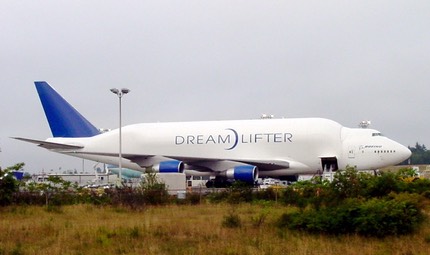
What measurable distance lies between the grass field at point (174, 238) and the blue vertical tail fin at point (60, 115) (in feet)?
93.8

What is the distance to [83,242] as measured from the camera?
13758mm

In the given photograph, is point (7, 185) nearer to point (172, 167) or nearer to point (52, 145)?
point (172, 167)

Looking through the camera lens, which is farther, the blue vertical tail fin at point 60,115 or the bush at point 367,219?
the blue vertical tail fin at point 60,115

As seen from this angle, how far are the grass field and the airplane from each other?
67.0 ft

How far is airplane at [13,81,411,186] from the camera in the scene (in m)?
39.5

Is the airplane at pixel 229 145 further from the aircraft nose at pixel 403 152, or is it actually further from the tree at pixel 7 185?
the tree at pixel 7 185

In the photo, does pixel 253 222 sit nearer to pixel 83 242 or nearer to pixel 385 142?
pixel 83 242

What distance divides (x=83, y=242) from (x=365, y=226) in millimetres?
6270

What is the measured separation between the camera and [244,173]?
38562 millimetres

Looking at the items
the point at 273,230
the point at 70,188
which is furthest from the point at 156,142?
the point at 273,230

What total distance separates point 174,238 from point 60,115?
1409 inches

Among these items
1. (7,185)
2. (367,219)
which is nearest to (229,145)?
(7,185)

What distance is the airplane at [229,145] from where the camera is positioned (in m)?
39.5

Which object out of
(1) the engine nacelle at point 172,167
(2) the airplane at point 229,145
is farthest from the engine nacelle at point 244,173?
(1) the engine nacelle at point 172,167
